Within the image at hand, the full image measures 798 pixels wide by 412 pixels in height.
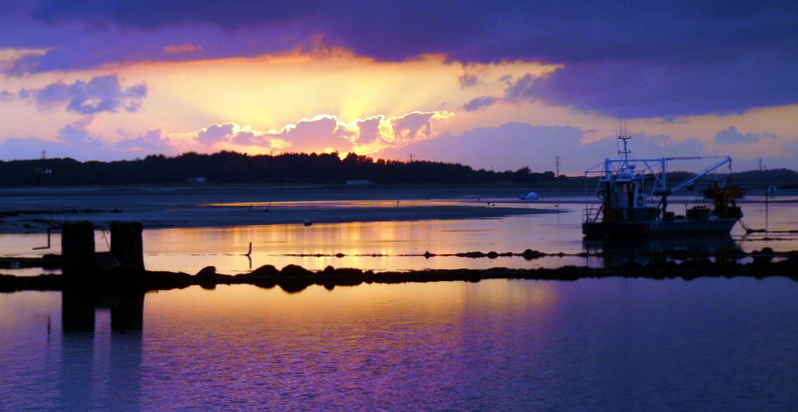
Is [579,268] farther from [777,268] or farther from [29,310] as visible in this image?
[29,310]

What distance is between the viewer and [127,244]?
2091 centimetres

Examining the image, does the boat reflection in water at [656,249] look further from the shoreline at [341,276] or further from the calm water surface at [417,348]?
the calm water surface at [417,348]

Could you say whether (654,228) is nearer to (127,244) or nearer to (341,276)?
(341,276)

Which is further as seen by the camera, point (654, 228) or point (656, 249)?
point (654, 228)

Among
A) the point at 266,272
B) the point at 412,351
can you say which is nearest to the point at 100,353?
the point at 412,351

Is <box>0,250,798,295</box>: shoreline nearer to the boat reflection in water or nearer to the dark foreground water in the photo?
the dark foreground water

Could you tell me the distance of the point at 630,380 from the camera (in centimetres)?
1175

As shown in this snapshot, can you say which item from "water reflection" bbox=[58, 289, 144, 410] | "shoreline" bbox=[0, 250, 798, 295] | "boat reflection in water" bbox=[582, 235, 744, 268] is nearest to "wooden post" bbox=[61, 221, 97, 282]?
"shoreline" bbox=[0, 250, 798, 295]

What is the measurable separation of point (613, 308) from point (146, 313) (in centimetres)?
970

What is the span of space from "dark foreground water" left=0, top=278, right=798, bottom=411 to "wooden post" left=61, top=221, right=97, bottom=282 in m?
1.15

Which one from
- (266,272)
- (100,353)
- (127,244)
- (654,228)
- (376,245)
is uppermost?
(654,228)

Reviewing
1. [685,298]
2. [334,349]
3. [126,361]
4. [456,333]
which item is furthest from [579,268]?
[126,361]

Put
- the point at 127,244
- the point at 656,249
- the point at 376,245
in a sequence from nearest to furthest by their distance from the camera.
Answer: the point at 127,244
the point at 656,249
the point at 376,245

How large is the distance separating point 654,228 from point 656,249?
15.5 feet
